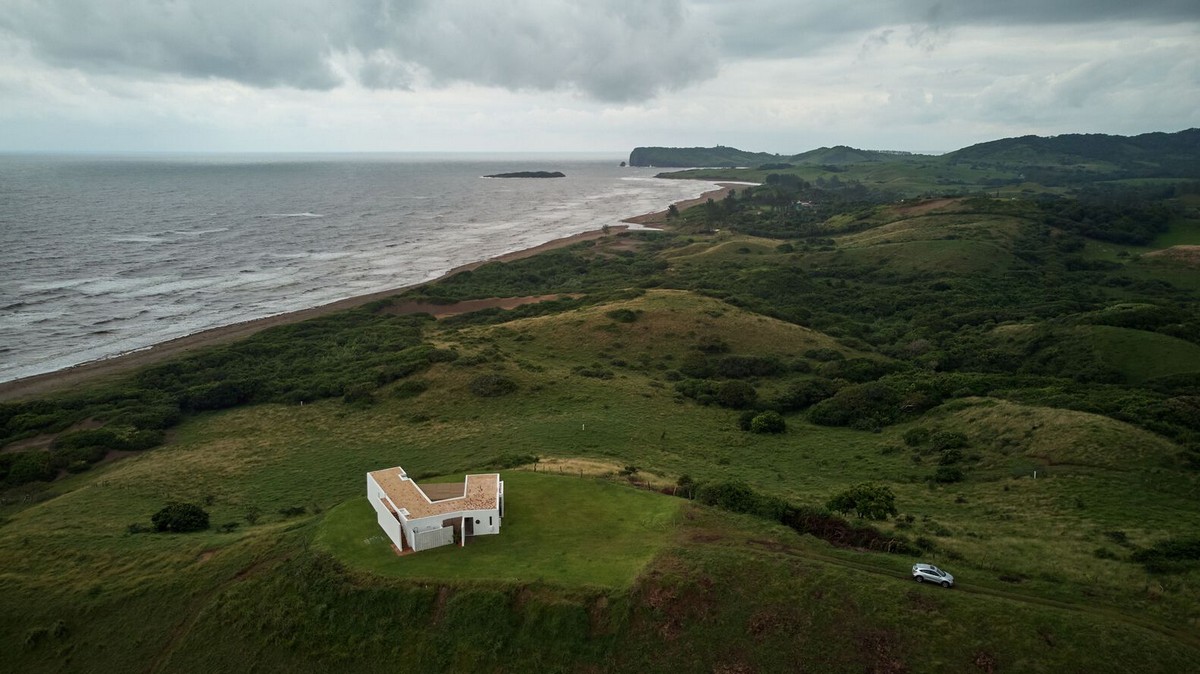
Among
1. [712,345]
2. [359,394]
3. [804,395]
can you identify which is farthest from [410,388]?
[804,395]

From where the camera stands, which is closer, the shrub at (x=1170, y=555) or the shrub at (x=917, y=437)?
the shrub at (x=1170, y=555)

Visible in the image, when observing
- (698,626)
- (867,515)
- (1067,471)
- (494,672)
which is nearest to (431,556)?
(494,672)

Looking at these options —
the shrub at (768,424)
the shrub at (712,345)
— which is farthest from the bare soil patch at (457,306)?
the shrub at (768,424)

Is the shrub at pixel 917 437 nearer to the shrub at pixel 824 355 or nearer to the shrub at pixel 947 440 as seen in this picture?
the shrub at pixel 947 440

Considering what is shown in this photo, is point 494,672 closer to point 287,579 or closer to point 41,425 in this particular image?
point 287,579

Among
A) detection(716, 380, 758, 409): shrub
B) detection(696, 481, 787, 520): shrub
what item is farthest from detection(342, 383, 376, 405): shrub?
detection(696, 481, 787, 520): shrub

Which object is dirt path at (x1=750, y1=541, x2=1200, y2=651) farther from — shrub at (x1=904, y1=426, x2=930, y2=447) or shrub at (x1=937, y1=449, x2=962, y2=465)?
shrub at (x1=904, y1=426, x2=930, y2=447)
